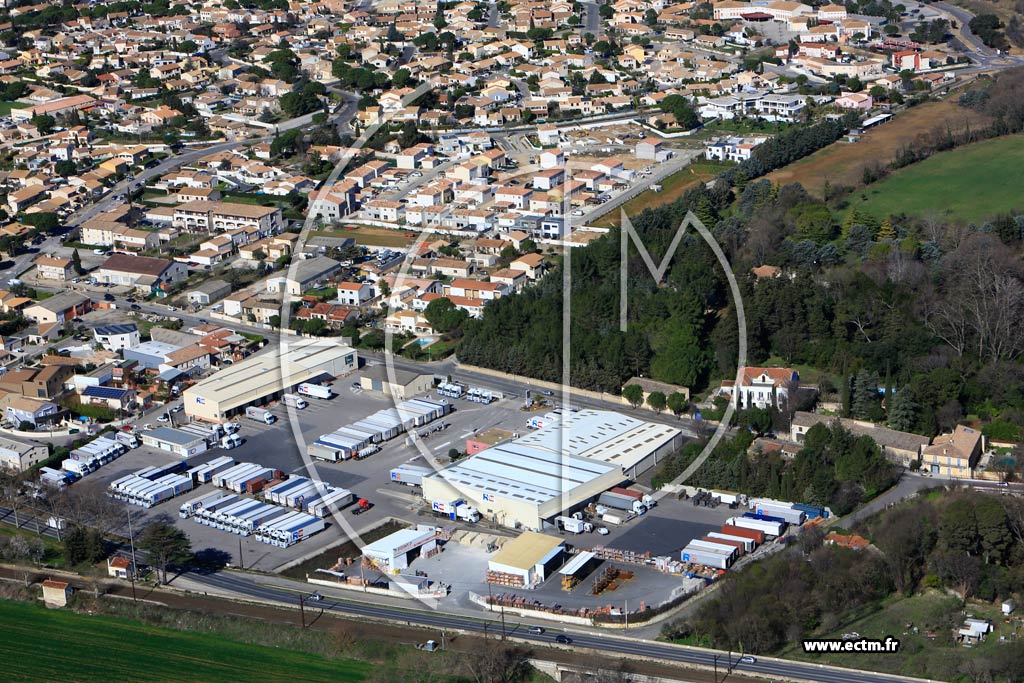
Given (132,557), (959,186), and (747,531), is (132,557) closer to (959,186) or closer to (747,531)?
(747,531)

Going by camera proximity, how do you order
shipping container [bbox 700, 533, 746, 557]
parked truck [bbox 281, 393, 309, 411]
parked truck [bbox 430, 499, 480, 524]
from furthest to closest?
parked truck [bbox 281, 393, 309, 411] < parked truck [bbox 430, 499, 480, 524] < shipping container [bbox 700, 533, 746, 557]

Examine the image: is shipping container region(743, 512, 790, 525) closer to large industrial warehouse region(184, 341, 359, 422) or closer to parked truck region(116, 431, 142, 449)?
large industrial warehouse region(184, 341, 359, 422)

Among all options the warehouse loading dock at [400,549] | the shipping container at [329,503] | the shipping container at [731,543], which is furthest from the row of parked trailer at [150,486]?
the shipping container at [731,543]

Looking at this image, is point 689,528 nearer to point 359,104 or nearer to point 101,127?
point 359,104

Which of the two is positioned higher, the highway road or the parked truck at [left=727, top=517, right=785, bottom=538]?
the parked truck at [left=727, top=517, right=785, bottom=538]

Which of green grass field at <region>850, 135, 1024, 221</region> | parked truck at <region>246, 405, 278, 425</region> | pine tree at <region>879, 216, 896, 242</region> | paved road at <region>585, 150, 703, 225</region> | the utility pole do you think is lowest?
the utility pole

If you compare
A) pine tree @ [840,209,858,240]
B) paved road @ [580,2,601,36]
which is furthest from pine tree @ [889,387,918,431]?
paved road @ [580,2,601,36]

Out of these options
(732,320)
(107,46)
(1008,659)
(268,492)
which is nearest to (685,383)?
(732,320)

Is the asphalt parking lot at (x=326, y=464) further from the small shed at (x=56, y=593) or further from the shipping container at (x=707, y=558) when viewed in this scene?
the shipping container at (x=707, y=558)
